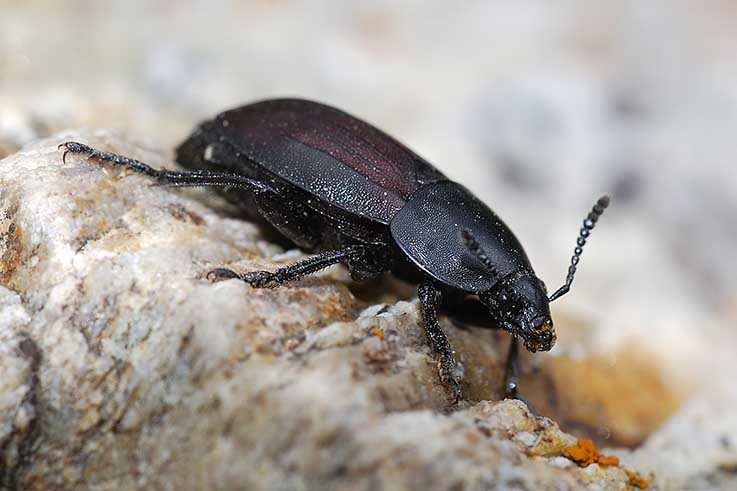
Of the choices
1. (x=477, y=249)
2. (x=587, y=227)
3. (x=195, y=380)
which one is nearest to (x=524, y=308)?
(x=477, y=249)

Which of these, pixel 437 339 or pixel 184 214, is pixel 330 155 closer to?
pixel 184 214

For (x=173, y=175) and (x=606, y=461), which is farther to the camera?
(x=173, y=175)

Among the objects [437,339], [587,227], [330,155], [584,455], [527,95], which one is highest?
[527,95]

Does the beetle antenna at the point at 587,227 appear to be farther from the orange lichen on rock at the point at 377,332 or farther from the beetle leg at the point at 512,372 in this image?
the orange lichen on rock at the point at 377,332

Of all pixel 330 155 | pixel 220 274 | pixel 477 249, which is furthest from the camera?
pixel 330 155

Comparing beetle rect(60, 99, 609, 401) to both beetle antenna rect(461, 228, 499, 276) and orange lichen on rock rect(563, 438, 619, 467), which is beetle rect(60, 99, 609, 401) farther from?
orange lichen on rock rect(563, 438, 619, 467)

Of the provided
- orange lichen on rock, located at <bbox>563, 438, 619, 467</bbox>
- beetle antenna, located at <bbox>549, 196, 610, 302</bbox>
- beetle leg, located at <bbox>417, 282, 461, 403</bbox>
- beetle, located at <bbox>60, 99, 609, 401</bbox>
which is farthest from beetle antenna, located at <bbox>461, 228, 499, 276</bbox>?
orange lichen on rock, located at <bbox>563, 438, 619, 467</bbox>

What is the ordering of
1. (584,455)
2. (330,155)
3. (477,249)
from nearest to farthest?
(584,455) < (477,249) < (330,155)

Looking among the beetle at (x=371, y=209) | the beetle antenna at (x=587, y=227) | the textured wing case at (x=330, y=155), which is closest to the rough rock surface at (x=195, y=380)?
the beetle at (x=371, y=209)
